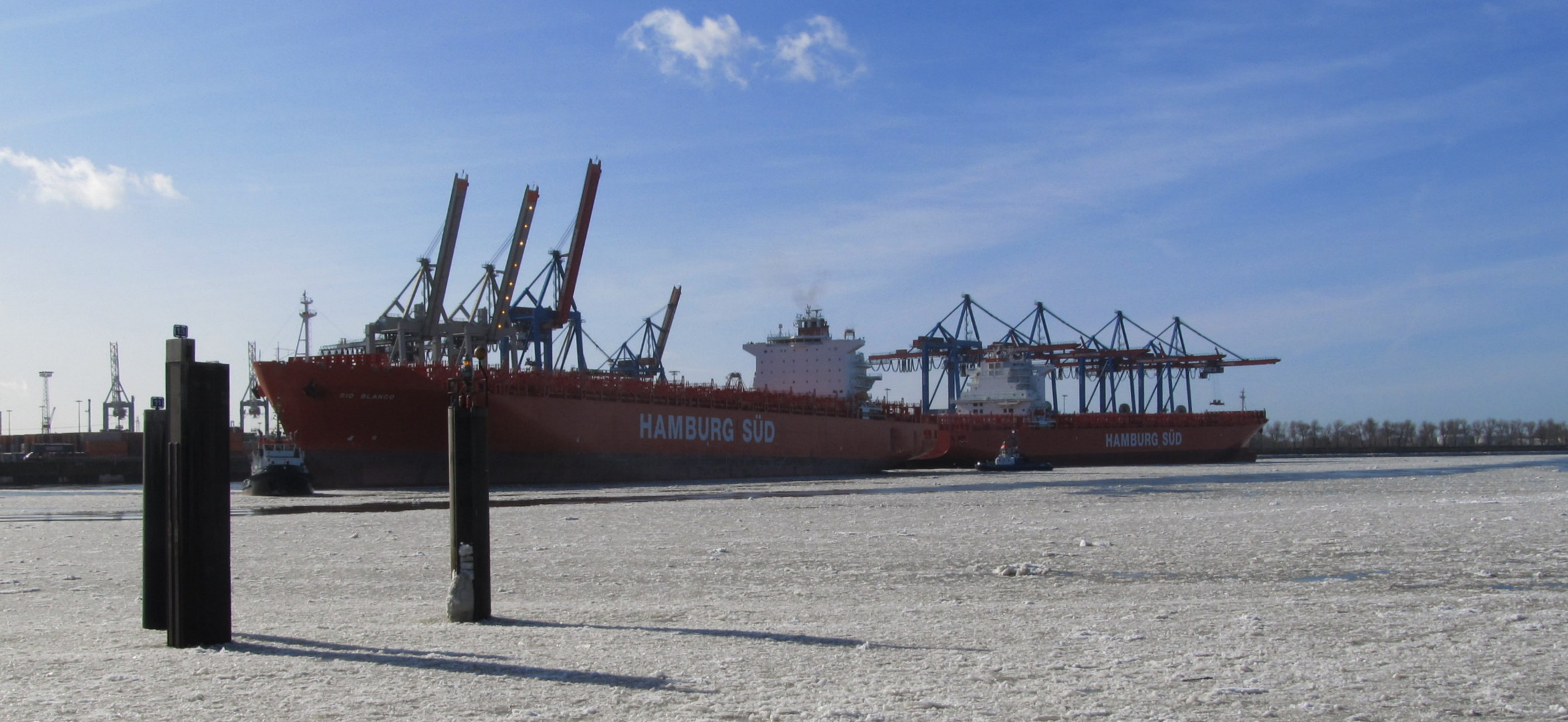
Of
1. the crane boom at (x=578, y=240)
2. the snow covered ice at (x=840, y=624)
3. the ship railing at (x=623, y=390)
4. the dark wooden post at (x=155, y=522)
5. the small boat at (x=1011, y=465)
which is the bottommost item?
the small boat at (x=1011, y=465)

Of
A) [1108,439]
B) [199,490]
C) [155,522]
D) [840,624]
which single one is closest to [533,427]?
[155,522]

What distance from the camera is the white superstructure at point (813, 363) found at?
49.7 meters

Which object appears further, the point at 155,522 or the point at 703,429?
the point at 703,429

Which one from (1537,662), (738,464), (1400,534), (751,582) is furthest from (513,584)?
(738,464)

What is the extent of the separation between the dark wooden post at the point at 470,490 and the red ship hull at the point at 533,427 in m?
19.2

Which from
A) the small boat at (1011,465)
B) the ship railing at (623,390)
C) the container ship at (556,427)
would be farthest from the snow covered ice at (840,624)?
the small boat at (1011,465)

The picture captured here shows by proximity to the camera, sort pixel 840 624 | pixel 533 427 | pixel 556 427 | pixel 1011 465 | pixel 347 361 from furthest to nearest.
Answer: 1. pixel 1011 465
2. pixel 556 427
3. pixel 533 427
4. pixel 347 361
5. pixel 840 624

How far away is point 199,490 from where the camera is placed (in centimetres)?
540

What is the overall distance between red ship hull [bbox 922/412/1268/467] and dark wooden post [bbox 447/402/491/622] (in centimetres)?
4236

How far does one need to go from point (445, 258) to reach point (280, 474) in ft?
47.2

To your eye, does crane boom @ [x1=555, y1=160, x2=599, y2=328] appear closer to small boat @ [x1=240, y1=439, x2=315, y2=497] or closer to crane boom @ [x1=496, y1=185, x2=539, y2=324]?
crane boom @ [x1=496, y1=185, x2=539, y2=324]

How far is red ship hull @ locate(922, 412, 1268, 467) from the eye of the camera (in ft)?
163

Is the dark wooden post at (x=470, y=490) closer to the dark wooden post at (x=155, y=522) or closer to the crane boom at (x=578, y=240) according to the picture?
the dark wooden post at (x=155, y=522)

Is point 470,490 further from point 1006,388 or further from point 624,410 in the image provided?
point 1006,388
